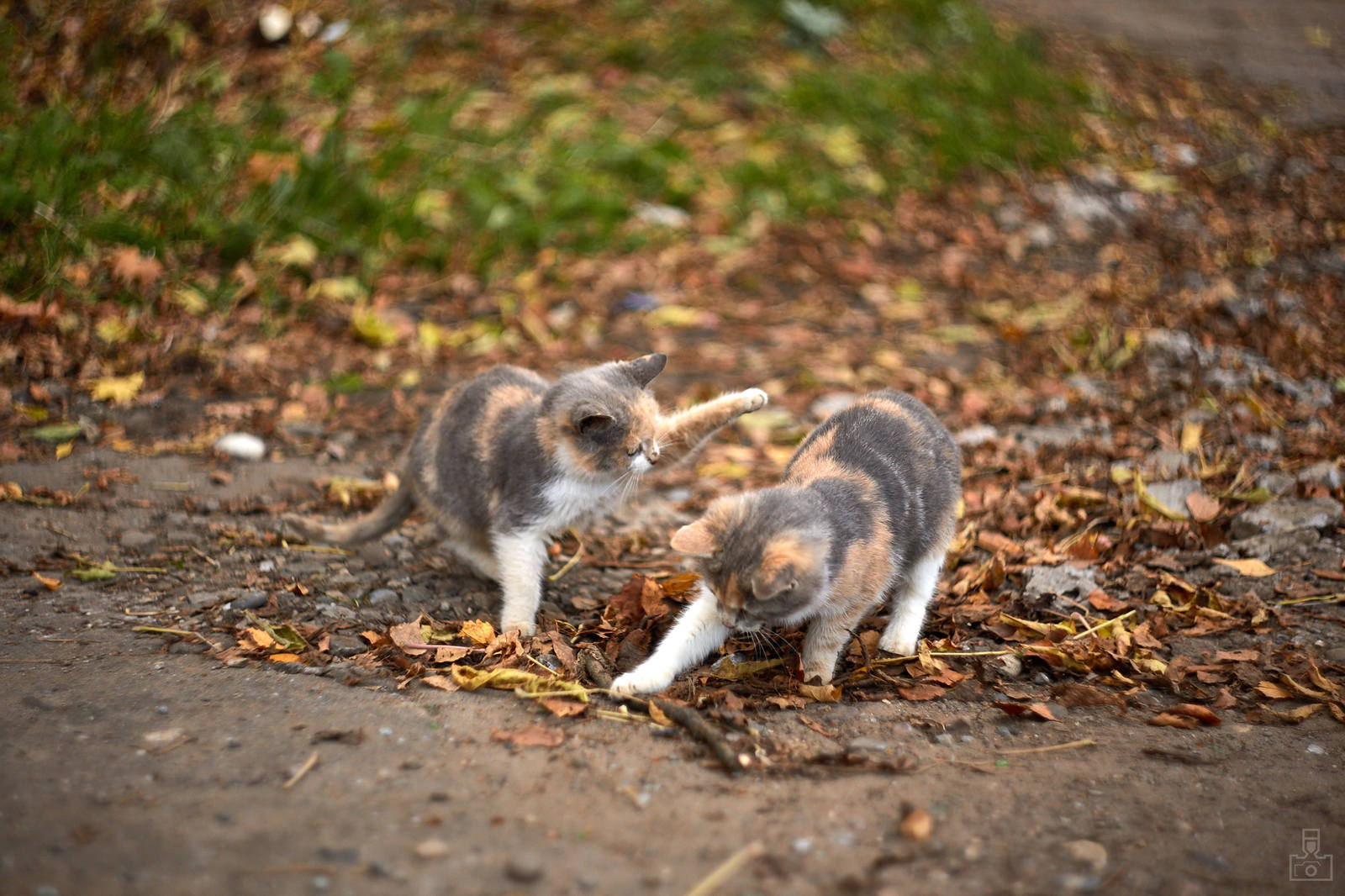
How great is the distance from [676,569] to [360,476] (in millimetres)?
2066

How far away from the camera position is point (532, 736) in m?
3.32

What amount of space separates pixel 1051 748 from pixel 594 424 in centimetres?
214

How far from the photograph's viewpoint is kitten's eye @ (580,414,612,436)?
413 cm

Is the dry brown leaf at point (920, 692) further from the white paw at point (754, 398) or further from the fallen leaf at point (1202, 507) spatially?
the fallen leaf at point (1202, 507)

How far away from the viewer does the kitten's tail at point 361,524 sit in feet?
15.6

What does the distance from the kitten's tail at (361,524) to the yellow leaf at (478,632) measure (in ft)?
3.16

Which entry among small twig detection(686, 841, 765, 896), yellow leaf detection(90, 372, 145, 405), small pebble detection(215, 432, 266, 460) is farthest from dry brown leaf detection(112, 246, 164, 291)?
small twig detection(686, 841, 765, 896)

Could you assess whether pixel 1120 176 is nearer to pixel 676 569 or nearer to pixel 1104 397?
pixel 1104 397

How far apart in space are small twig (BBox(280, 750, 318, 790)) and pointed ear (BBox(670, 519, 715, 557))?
1365mm

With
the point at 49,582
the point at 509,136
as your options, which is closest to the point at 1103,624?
the point at 49,582

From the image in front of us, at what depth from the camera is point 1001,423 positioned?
637cm

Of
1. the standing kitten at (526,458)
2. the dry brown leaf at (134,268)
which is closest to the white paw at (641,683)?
the standing kitten at (526,458)

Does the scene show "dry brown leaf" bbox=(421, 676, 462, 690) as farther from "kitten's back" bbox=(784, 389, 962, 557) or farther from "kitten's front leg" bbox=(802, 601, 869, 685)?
"kitten's back" bbox=(784, 389, 962, 557)

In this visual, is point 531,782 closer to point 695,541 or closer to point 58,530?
point 695,541
